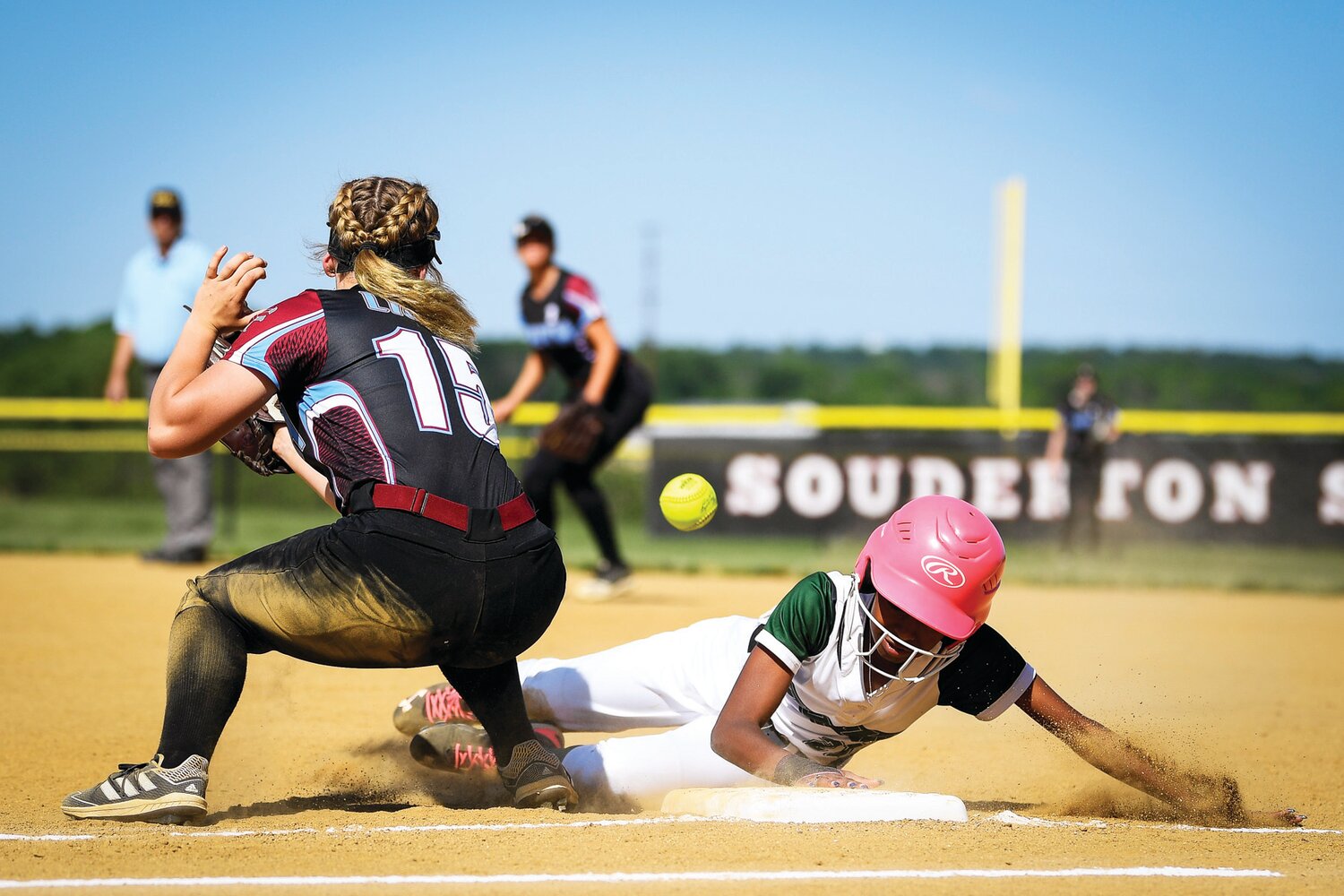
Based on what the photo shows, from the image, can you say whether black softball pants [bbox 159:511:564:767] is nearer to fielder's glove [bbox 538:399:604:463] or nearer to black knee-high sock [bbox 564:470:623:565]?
fielder's glove [bbox 538:399:604:463]

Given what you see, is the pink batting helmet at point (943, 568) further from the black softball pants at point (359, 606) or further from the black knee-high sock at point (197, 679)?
the black knee-high sock at point (197, 679)

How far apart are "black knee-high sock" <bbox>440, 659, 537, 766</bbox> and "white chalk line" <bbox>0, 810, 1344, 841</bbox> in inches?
13.7

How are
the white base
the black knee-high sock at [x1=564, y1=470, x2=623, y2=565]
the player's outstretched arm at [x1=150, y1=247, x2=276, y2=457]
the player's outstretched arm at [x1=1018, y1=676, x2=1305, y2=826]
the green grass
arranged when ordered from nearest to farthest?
the player's outstretched arm at [x1=150, y1=247, x2=276, y2=457], the white base, the player's outstretched arm at [x1=1018, y1=676, x2=1305, y2=826], the black knee-high sock at [x1=564, y1=470, x2=623, y2=565], the green grass

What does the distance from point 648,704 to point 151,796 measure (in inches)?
56.8

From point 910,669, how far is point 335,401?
156 centimetres

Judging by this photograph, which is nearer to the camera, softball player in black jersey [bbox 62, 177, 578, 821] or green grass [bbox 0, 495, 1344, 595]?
softball player in black jersey [bbox 62, 177, 578, 821]

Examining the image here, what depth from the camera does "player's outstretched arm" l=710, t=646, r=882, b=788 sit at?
11.0 ft

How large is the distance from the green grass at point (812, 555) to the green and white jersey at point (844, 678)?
755cm

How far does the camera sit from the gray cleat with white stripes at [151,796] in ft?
10.5

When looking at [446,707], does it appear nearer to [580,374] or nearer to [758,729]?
[758,729]

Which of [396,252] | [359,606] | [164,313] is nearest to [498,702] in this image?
[359,606]

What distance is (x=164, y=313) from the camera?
9.30 meters

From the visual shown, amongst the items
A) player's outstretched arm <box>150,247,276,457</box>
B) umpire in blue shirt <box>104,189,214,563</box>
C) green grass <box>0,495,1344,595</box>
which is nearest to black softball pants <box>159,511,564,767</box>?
player's outstretched arm <box>150,247,276,457</box>

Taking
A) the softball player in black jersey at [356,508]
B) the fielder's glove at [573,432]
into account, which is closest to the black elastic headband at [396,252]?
the softball player in black jersey at [356,508]
